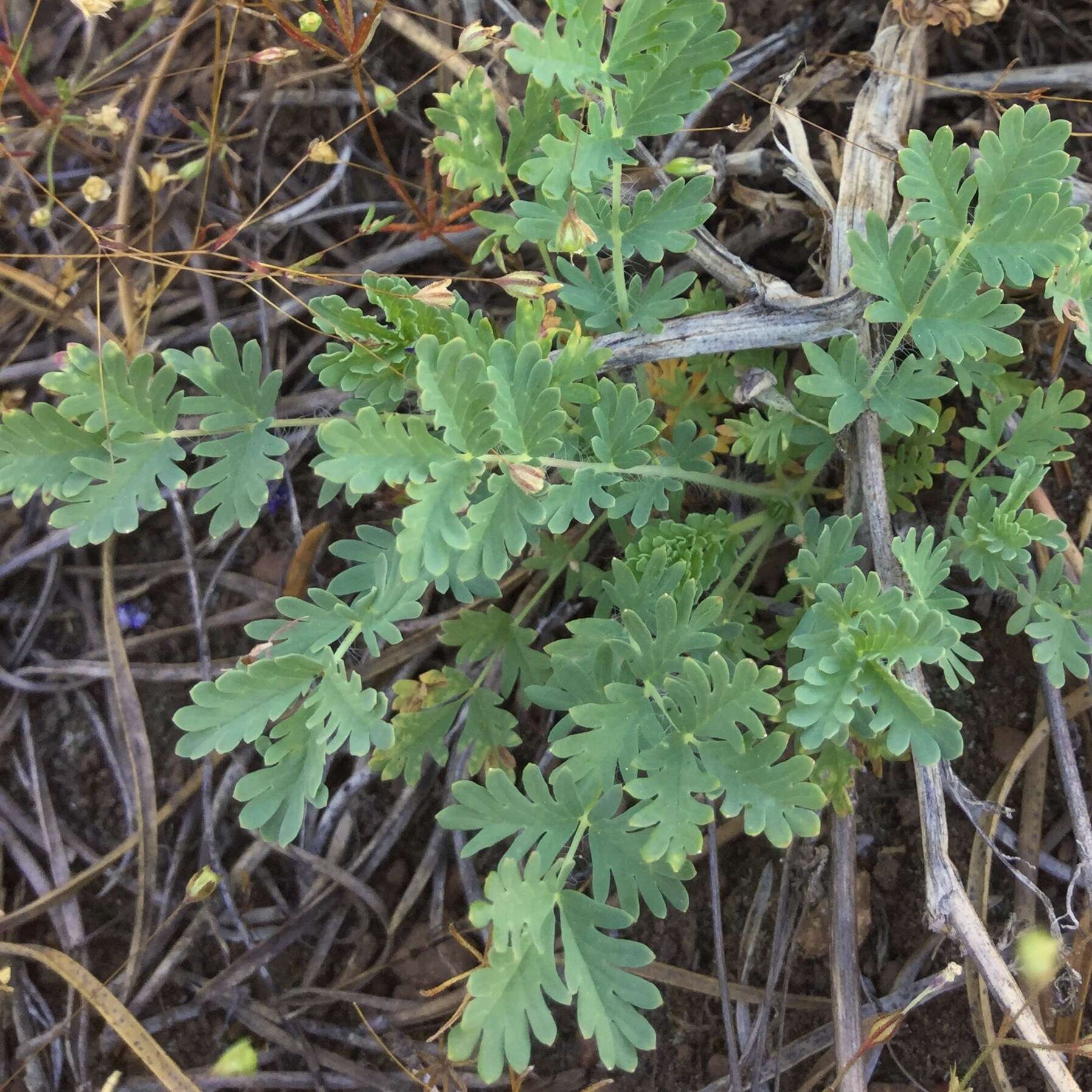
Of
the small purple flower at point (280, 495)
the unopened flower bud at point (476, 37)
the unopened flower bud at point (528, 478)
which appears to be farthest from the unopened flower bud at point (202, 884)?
the unopened flower bud at point (476, 37)

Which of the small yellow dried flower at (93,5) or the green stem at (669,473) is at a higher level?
the small yellow dried flower at (93,5)

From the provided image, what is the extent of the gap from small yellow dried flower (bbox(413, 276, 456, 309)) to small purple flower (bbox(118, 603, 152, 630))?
1.56 meters

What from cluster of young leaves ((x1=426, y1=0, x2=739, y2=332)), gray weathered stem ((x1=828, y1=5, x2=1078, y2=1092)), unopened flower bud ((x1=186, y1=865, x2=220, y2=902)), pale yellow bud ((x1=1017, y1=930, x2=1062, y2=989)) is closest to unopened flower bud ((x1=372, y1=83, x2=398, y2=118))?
cluster of young leaves ((x1=426, y1=0, x2=739, y2=332))

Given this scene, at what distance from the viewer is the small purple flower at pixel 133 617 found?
118 inches

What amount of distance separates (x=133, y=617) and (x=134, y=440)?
3.09ft

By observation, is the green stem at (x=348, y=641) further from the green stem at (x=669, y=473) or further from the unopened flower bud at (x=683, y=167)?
the unopened flower bud at (x=683, y=167)

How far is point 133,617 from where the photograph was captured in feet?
9.86

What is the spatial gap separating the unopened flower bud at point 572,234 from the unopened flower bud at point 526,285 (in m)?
0.19

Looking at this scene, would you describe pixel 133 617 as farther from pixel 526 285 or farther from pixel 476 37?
pixel 476 37

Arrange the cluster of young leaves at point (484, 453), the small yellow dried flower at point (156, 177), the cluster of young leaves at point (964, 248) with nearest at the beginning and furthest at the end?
1. the cluster of young leaves at point (484, 453)
2. the cluster of young leaves at point (964, 248)
3. the small yellow dried flower at point (156, 177)

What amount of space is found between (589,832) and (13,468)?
151 centimetres

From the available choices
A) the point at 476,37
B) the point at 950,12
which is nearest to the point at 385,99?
the point at 476,37

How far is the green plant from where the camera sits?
1.79m

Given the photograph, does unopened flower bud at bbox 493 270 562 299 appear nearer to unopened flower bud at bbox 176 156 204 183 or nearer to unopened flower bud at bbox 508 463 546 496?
unopened flower bud at bbox 508 463 546 496
